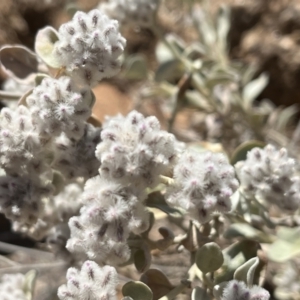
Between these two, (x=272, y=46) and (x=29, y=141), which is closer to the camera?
(x=29, y=141)

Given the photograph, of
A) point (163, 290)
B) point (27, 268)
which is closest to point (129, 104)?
point (27, 268)

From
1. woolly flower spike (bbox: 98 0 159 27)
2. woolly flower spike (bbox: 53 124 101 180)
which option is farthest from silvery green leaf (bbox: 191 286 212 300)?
woolly flower spike (bbox: 98 0 159 27)

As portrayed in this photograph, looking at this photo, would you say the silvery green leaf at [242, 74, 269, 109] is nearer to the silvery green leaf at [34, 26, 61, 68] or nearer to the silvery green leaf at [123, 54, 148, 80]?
the silvery green leaf at [123, 54, 148, 80]

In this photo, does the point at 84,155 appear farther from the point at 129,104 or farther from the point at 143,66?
the point at 129,104

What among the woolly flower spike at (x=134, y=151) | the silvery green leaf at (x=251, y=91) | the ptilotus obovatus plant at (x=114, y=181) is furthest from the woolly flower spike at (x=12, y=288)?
the silvery green leaf at (x=251, y=91)

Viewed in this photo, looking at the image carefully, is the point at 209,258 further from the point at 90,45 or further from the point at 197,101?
the point at 197,101

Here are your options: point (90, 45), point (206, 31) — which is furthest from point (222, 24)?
point (90, 45)
